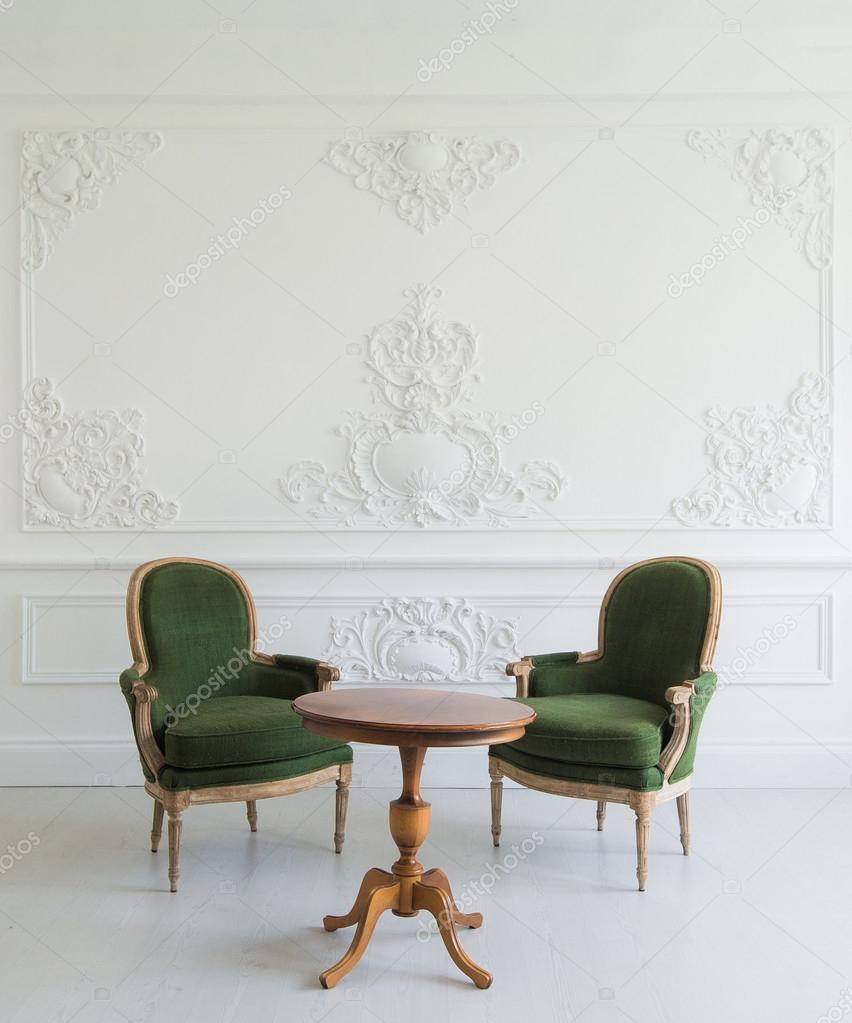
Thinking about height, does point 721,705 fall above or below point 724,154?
below

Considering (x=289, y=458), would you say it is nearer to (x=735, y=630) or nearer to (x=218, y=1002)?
(x=735, y=630)

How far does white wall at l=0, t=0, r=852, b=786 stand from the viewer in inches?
163

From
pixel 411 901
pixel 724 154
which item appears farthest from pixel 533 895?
pixel 724 154

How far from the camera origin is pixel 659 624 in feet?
11.7

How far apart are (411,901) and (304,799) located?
144 centimetres

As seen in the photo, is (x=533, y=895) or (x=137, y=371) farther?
(x=137, y=371)

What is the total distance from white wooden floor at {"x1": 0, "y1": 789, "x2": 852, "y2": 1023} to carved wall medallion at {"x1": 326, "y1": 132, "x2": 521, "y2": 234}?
2.58 meters

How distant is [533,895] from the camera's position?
290cm

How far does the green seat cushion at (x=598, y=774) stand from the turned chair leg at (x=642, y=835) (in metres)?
0.05

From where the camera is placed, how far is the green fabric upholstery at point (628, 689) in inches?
120

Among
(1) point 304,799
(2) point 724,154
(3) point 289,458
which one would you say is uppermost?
(2) point 724,154
